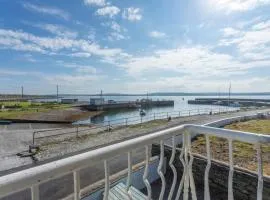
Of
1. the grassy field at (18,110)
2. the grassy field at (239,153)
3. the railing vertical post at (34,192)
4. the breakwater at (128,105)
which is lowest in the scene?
the breakwater at (128,105)

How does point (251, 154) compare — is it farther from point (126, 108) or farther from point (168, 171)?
point (126, 108)

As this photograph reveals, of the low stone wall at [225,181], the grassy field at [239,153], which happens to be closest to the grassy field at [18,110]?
the grassy field at [239,153]

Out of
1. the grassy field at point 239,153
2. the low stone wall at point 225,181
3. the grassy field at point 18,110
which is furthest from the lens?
the grassy field at point 18,110

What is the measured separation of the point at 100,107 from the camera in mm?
57969

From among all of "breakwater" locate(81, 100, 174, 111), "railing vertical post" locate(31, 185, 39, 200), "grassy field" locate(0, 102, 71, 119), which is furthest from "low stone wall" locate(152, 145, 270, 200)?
"breakwater" locate(81, 100, 174, 111)

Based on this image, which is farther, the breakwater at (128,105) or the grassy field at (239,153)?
the breakwater at (128,105)

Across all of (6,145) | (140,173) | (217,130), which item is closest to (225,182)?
(140,173)

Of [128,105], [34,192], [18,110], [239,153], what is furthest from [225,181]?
[128,105]

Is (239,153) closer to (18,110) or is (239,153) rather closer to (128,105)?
(18,110)

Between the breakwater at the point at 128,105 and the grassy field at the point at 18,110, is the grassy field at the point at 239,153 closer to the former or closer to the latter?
the grassy field at the point at 18,110

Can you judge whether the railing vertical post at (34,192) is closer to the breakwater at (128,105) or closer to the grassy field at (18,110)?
the grassy field at (18,110)

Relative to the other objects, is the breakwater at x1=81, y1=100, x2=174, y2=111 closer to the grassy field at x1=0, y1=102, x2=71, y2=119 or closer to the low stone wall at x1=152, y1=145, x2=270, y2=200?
the grassy field at x1=0, y1=102, x2=71, y2=119

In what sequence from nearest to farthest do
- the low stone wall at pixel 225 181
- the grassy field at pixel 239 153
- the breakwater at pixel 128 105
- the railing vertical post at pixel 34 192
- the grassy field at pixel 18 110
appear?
the railing vertical post at pixel 34 192 < the low stone wall at pixel 225 181 < the grassy field at pixel 239 153 < the grassy field at pixel 18 110 < the breakwater at pixel 128 105

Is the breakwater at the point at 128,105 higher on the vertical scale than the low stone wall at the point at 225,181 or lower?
lower
